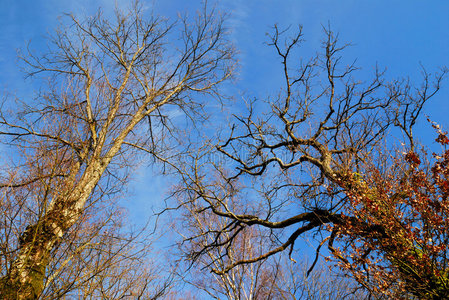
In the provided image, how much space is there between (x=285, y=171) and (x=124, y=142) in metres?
3.92

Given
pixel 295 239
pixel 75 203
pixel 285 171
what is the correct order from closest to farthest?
pixel 75 203 → pixel 295 239 → pixel 285 171

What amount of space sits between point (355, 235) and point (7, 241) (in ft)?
15.0

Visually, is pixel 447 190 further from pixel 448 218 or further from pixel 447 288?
pixel 447 288

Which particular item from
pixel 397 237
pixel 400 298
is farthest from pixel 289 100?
pixel 400 298

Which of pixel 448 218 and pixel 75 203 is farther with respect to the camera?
pixel 75 203

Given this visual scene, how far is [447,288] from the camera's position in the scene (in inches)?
140

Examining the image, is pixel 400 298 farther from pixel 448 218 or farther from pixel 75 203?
pixel 75 203

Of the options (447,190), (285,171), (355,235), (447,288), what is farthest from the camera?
(285,171)

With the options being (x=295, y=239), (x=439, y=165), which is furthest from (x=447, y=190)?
(x=295, y=239)

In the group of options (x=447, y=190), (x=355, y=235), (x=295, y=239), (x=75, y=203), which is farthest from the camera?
(x=295, y=239)

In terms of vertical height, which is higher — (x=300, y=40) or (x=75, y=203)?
(x=300, y=40)

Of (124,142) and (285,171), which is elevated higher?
(285,171)

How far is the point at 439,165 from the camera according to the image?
397 cm

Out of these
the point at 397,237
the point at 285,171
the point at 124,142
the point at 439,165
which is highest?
the point at 285,171
